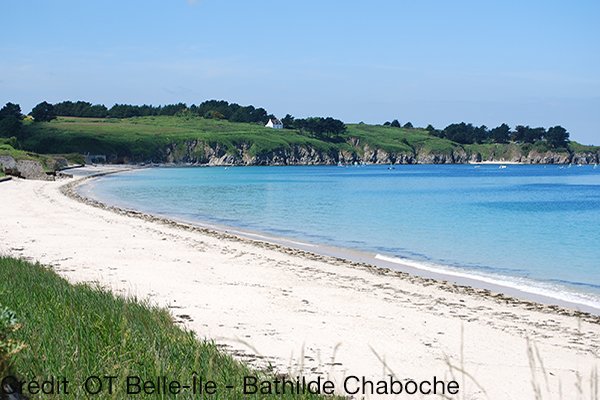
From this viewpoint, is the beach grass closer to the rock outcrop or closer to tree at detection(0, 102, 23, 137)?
the rock outcrop

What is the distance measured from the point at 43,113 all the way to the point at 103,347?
187859 millimetres

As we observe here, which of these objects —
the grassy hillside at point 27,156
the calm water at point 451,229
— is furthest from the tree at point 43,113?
the calm water at point 451,229

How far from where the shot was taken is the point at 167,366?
6.43 m

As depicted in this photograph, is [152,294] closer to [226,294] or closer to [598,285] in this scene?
[226,294]

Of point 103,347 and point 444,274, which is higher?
point 103,347

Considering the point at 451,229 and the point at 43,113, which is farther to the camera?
the point at 43,113

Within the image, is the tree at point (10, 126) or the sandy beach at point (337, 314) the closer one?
the sandy beach at point (337, 314)

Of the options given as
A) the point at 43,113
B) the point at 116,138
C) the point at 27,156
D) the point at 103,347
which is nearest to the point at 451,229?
the point at 103,347

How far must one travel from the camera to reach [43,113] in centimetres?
18375

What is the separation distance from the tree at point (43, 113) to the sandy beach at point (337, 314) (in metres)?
166

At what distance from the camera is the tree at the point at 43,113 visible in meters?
182

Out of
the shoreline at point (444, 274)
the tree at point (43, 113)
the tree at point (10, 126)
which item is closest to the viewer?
the shoreline at point (444, 274)

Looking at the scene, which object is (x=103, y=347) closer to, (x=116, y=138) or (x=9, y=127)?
(x=9, y=127)

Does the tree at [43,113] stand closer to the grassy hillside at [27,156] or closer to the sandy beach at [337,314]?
the grassy hillside at [27,156]
